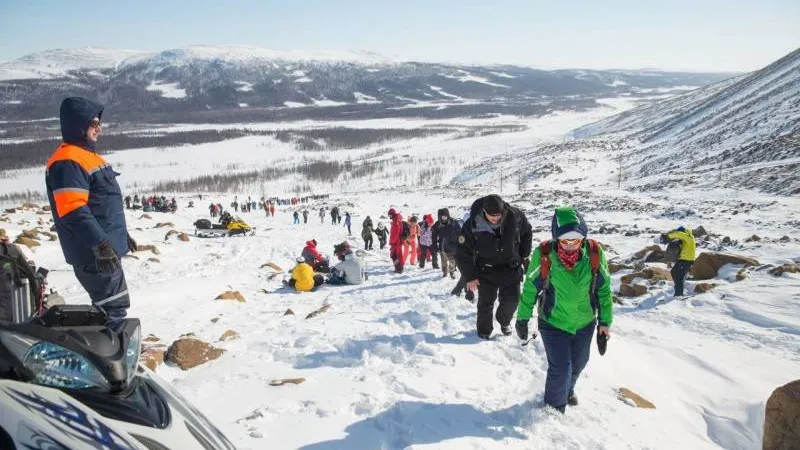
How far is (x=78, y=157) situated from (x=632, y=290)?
913 centimetres

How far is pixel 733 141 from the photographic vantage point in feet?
151

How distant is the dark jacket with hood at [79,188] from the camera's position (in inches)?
126

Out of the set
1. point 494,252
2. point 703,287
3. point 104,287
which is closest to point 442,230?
point 703,287

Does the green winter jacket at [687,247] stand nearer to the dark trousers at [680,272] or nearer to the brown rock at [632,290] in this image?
the dark trousers at [680,272]

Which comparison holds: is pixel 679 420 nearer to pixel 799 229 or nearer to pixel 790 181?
pixel 799 229

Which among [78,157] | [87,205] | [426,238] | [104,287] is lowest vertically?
[426,238]

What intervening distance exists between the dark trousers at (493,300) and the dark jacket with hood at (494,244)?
0.13 metres

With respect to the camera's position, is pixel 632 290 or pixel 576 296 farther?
pixel 632 290

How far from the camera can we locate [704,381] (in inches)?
199

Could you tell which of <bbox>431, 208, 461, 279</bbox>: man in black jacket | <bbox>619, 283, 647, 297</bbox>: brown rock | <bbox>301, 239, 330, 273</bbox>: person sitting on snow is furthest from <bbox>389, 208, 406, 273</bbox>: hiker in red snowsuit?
<bbox>619, 283, 647, 297</bbox>: brown rock

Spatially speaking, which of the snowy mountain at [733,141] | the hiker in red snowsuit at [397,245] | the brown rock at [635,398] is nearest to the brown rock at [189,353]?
the brown rock at [635,398]

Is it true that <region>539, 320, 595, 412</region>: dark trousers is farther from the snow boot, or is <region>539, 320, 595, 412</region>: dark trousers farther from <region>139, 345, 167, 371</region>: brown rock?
<region>139, 345, 167, 371</region>: brown rock

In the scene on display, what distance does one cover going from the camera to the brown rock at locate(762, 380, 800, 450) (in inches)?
130

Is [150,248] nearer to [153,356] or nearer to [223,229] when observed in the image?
[223,229]
